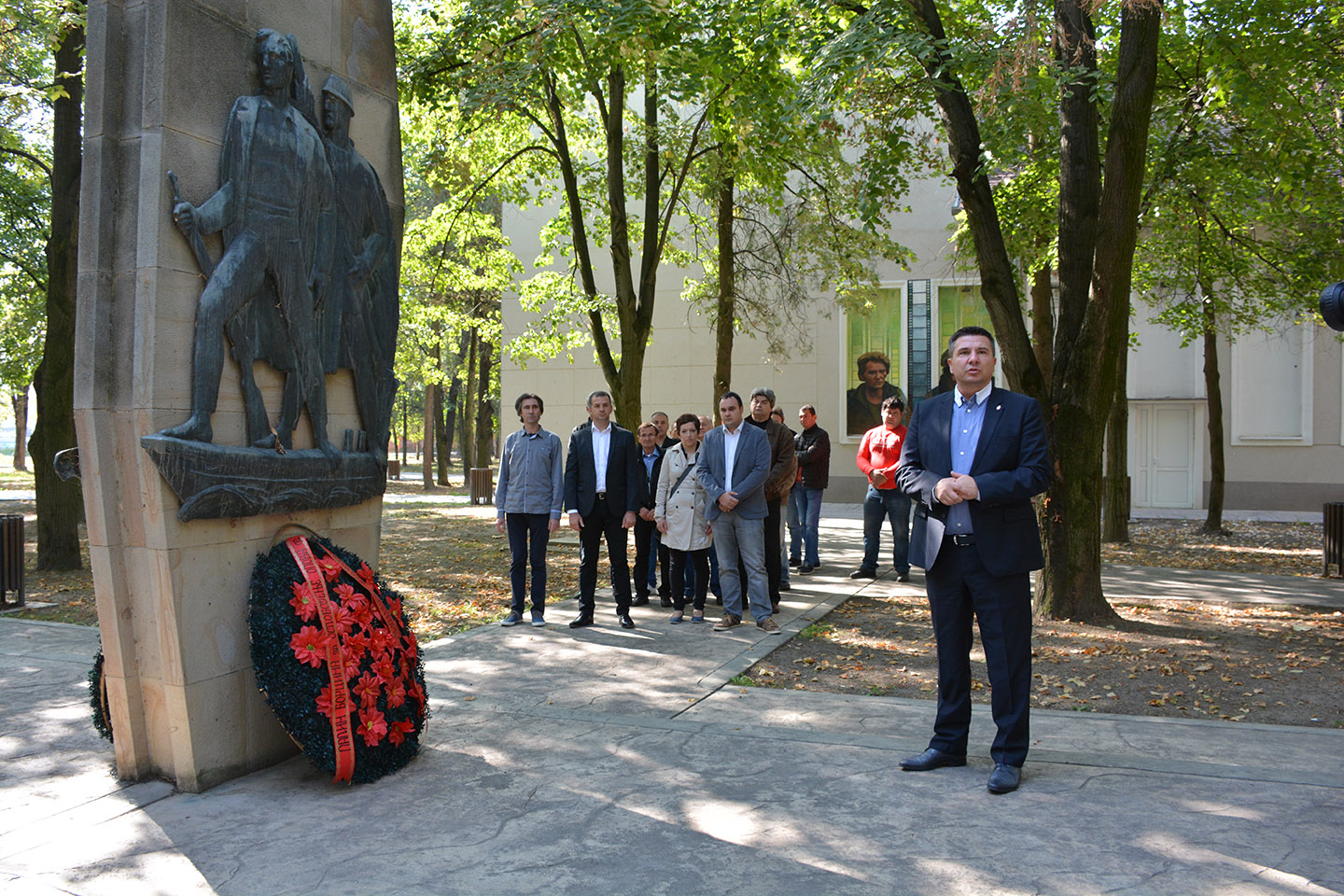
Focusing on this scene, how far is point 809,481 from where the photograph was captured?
12.4 metres

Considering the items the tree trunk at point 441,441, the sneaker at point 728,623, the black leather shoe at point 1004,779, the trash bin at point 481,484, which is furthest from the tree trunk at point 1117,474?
the tree trunk at point 441,441

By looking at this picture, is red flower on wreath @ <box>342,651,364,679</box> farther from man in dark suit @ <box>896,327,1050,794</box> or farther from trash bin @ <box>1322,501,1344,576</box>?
trash bin @ <box>1322,501,1344,576</box>

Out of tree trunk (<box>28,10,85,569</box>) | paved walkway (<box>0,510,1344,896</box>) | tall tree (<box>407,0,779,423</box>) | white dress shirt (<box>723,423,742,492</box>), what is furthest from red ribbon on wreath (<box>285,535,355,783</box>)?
tree trunk (<box>28,10,85,569</box>)

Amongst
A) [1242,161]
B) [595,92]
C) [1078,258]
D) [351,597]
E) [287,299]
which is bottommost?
[351,597]

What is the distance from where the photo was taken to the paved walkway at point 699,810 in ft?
12.0

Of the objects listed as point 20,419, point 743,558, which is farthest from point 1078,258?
point 20,419

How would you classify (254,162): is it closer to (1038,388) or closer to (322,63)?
(322,63)

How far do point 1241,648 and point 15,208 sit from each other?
2156cm

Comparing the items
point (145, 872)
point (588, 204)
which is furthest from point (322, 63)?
point (588, 204)

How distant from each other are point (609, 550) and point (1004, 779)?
504cm

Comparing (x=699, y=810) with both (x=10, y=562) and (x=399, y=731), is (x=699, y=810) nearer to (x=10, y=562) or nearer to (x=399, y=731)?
(x=399, y=731)

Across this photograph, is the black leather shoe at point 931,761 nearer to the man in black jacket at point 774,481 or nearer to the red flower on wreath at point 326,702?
the red flower on wreath at point 326,702

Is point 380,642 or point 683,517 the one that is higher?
point 683,517

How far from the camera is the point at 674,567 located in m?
9.34
